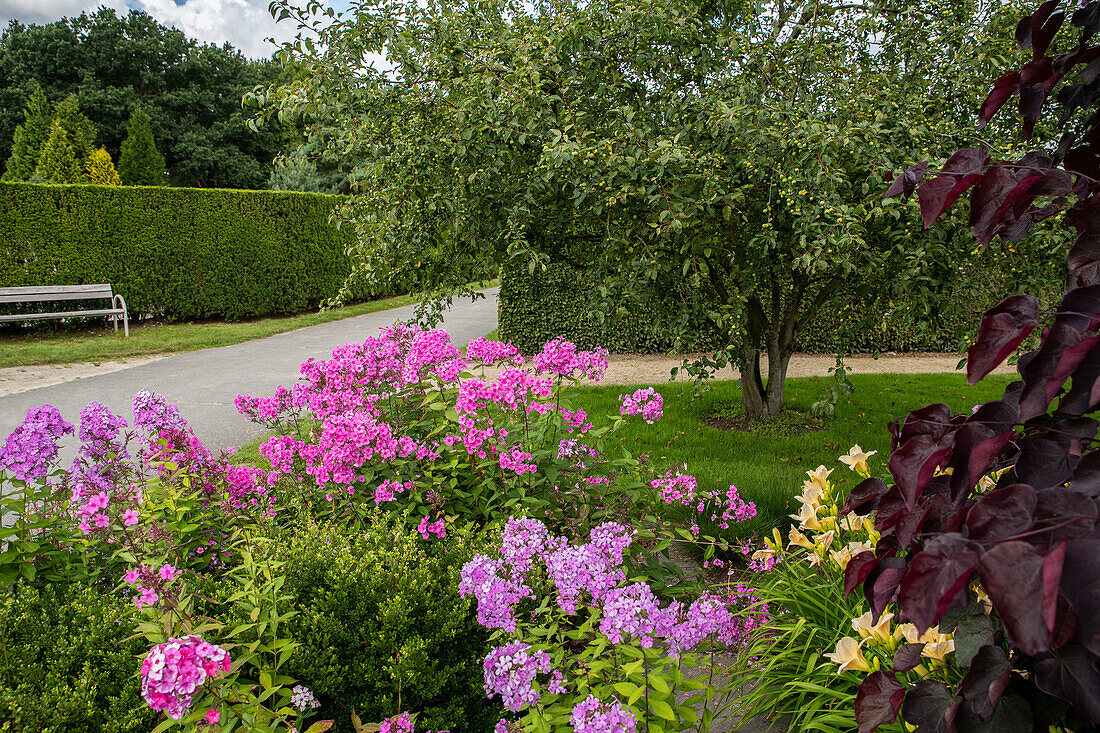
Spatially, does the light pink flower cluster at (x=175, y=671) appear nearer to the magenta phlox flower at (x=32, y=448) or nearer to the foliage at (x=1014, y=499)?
the foliage at (x=1014, y=499)

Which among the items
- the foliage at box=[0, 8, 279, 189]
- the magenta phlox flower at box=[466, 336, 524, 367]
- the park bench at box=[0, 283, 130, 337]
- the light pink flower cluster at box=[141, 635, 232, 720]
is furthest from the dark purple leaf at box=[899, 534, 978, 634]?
the foliage at box=[0, 8, 279, 189]

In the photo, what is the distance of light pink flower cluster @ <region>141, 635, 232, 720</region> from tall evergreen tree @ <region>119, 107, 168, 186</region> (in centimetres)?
2898

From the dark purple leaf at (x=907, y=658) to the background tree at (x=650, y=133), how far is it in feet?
7.88

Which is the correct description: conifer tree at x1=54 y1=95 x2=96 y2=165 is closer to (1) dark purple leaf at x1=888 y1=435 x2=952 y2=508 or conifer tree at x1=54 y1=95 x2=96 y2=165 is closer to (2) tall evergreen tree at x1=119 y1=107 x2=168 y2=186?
(2) tall evergreen tree at x1=119 y1=107 x2=168 y2=186

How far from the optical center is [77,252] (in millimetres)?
11180

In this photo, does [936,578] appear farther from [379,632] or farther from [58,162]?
[58,162]

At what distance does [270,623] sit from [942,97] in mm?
4832

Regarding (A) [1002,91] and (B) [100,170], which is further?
(B) [100,170]

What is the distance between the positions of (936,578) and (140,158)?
30.9 metres

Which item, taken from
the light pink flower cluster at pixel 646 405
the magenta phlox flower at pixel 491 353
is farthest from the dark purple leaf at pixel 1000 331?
the magenta phlox flower at pixel 491 353

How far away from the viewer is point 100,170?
2139 cm

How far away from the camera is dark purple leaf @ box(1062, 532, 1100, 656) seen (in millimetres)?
660

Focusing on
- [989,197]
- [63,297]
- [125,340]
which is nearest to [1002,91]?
[989,197]

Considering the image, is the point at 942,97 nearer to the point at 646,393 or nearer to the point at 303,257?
the point at 646,393
